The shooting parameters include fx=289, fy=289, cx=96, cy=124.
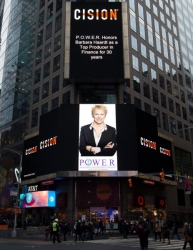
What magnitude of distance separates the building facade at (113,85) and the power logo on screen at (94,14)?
142 centimetres

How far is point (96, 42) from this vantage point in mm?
47438

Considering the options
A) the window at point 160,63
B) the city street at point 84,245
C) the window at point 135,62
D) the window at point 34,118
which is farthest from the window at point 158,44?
the city street at point 84,245

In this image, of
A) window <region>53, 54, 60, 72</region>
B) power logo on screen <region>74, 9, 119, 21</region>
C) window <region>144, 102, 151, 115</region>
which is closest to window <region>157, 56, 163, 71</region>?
window <region>144, 102, 151, 115</region>

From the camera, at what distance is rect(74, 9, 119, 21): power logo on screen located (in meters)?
49.0

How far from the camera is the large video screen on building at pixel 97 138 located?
40.5 m

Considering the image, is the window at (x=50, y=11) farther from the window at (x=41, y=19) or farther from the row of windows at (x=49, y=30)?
the window at (x=41, y=19)

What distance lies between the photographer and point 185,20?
85.5 m

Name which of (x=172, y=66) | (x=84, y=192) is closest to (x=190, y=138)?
(x=172, y=66)

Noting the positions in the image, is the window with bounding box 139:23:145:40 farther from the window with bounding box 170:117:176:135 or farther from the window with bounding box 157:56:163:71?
the window with bounding box 170:117:176:135

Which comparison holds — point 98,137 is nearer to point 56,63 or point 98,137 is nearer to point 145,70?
point 56,63

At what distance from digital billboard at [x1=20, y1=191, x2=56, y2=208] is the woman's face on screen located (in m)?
13.2

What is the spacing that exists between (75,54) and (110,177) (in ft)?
66.8

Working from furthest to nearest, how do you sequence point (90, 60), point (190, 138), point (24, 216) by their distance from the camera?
point (190, 138), point (24, 216), point (90, 60)

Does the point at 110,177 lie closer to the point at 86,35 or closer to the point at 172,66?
the point at 86,35
